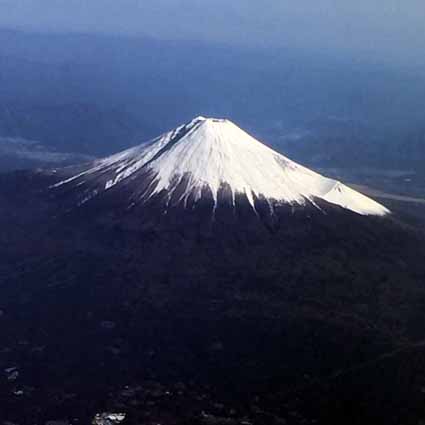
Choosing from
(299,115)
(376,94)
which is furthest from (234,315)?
(376,94)

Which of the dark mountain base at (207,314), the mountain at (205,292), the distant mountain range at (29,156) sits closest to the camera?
the dark mountain base at (207,314)

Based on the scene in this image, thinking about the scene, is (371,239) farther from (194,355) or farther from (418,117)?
(418,117)

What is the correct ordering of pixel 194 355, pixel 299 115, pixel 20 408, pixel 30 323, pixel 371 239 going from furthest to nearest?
pixel 299 115 → pixel 371 239 → pixel 30 323 → pixel 194 355 → pixel 20 408

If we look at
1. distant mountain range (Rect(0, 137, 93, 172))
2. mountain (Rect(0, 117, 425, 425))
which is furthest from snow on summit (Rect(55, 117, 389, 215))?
distant mountain range (Rect(0, 137, 93, 172))

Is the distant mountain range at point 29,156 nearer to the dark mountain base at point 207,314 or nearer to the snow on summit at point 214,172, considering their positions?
the dark mountain base at point 207,314

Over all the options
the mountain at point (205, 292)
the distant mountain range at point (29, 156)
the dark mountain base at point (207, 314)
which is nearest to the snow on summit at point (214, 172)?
the mountain at point (205, 292)

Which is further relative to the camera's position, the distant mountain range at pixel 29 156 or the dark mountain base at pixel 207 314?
the distant mountain range at pixel 29 156
